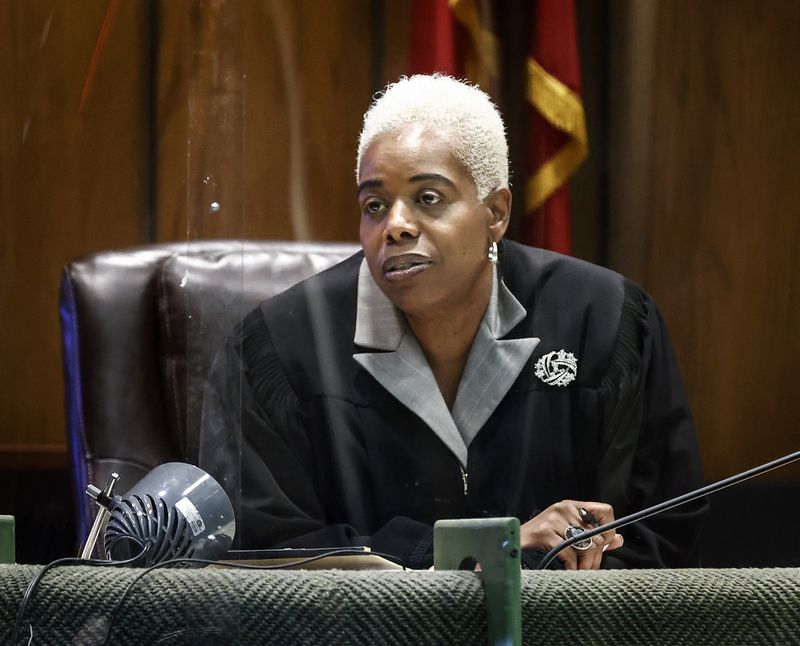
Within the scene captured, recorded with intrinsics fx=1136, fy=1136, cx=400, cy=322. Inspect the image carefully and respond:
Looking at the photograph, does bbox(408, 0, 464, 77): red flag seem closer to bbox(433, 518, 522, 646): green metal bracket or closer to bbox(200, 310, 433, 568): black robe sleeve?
bbox(200, 310, 433, 568): black robe sleeve

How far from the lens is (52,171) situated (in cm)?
175

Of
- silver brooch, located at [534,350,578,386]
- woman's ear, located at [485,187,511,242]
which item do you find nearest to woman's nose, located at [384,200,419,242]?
woman's ear, located at [485,187,511,242]

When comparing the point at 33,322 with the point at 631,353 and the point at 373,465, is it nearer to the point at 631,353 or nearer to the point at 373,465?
the point at 373,465

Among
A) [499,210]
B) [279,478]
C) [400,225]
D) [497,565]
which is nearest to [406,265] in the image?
[400,225]

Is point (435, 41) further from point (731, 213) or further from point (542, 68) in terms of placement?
point (731, 213)

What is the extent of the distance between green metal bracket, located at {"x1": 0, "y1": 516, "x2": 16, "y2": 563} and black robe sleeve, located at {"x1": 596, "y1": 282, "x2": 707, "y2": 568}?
2.60ft

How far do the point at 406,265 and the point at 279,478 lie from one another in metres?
0.31

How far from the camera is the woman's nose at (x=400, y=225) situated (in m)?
1.38

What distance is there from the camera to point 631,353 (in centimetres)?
147

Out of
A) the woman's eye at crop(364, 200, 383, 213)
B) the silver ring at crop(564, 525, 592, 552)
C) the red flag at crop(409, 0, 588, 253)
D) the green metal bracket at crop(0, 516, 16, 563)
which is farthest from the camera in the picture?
the red flag at crop(409, 0, 588, 253)

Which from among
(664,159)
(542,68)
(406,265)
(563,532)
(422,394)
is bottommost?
(563,532)

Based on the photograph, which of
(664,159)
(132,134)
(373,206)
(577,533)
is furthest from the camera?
(132,134)

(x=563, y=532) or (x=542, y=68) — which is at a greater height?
(x=542, y=68)

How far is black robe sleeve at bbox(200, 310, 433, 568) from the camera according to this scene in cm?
137
